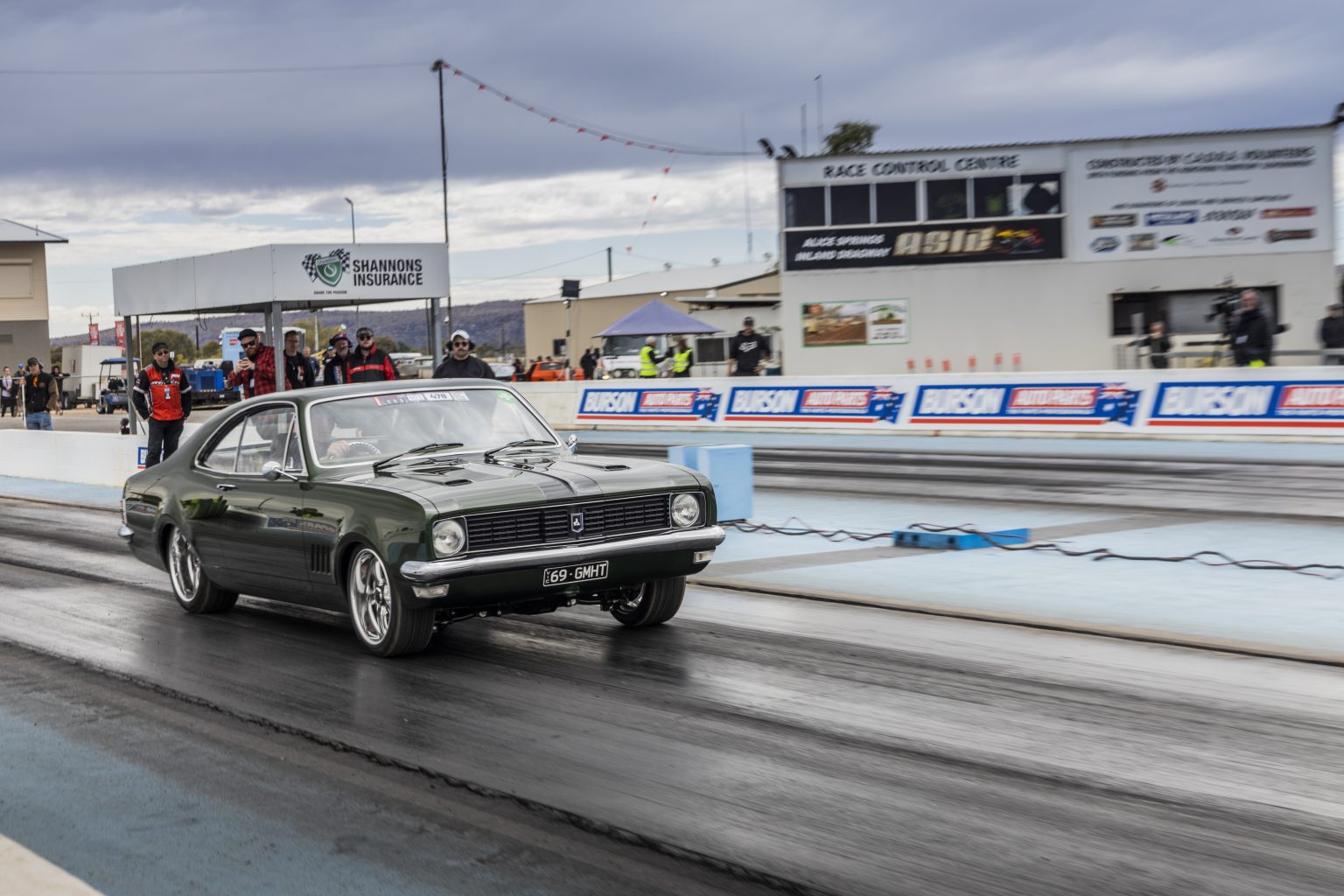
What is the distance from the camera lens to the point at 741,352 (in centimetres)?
2669

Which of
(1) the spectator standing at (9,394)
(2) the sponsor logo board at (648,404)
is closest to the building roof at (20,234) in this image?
(1) the spectator standing at (9,394)

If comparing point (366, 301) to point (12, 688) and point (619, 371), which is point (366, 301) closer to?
point (12, 688)

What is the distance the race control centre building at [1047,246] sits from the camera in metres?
37.0

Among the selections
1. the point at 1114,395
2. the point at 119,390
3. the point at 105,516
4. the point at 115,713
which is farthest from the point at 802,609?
the point at 119,390

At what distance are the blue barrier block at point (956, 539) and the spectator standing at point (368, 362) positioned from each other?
6.60 meters

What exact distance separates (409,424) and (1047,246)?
106ft

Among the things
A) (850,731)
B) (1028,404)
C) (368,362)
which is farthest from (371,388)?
(1028,404)

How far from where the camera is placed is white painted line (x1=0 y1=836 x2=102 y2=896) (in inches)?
164

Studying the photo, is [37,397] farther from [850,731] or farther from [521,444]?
[850,731]

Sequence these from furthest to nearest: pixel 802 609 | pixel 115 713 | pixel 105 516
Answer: pixel 105 516 → pixel 802 609 → pixel 115 713

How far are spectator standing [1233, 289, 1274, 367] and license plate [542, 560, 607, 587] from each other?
16754 mm

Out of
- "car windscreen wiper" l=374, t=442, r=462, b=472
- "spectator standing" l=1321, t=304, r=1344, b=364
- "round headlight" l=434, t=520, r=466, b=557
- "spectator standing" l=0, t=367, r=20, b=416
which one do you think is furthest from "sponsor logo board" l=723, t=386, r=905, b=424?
"spectator standing" l=0, t=367, r=20, b=416

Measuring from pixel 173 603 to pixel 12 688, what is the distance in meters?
2.70

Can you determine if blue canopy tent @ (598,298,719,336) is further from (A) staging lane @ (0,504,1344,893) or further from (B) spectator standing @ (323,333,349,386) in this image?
(A) staging lane @ (0,504,1344,893)
